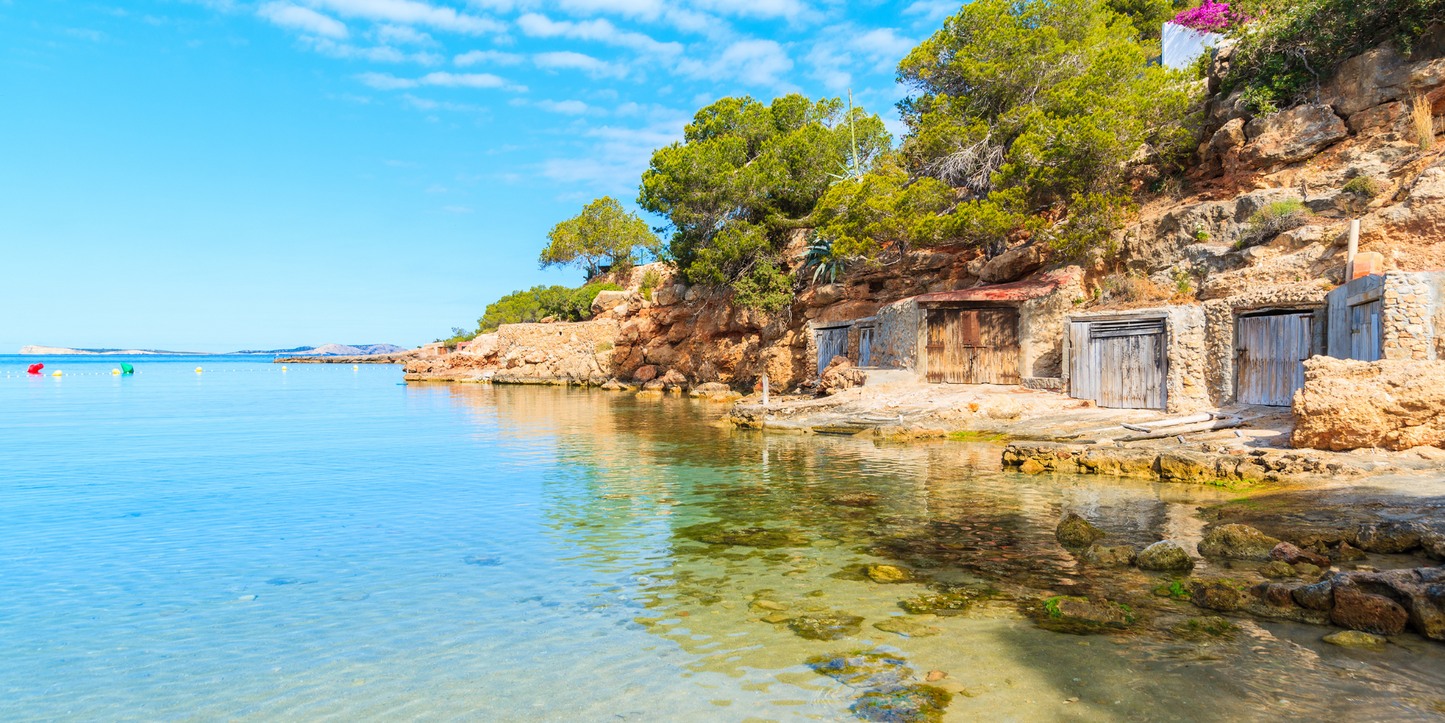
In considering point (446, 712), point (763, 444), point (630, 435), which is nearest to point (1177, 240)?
point (763, 444)

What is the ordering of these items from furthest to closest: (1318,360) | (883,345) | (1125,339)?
1. (883,345)
2. (1125,339)
3. (1318,360)

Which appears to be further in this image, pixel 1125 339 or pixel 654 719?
pixel 1125 339

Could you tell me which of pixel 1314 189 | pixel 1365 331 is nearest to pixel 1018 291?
pixel 1314 189

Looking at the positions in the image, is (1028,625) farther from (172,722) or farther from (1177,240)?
(1177,240)

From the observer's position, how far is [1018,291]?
23.5 meters

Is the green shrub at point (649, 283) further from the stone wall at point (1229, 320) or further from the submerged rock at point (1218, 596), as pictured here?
the submerged rock at point (1218, 596)

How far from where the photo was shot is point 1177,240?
75.2 ft

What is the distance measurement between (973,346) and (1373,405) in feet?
41.0

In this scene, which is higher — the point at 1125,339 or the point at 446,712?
the point at 1125,339

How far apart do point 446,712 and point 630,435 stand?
17.6 m

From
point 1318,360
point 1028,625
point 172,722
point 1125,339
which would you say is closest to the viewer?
point 172,722

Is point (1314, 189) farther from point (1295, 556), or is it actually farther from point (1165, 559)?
point (1165, 559)

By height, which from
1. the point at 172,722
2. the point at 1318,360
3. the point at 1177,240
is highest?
the point at 1177,240

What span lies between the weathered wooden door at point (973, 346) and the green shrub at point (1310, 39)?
11034 mm
